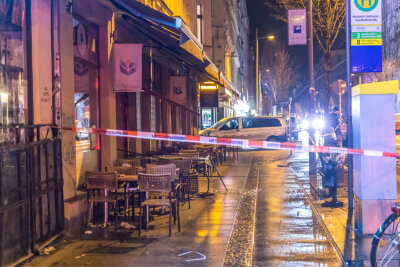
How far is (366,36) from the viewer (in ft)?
28.5

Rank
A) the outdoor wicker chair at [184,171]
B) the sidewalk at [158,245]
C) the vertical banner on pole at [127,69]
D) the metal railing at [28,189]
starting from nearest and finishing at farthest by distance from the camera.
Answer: the metal railing at [28,189] < the sidewalk at [158,245] < the outdoor wicker chair at [184,171] < the vertical banner on pole at [127,69]

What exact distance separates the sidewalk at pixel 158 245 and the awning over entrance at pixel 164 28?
135 inches

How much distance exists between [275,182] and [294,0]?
51.3 feet

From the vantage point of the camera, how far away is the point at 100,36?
10609 millimetres

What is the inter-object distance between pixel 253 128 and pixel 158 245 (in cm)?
2082

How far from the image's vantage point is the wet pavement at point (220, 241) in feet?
20.8

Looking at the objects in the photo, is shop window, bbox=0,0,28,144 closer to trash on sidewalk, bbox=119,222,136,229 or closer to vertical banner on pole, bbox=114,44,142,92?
trash on sidewalk, bbox=119,222,136,229

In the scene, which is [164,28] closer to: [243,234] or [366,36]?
[366,36]

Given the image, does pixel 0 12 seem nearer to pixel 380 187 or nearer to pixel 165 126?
pixel 380 187

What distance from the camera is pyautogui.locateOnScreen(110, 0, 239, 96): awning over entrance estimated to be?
28.1 ft

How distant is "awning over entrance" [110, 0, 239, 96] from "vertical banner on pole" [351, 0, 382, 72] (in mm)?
3026

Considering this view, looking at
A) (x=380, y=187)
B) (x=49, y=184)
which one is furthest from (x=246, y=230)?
(x=49, y=184)

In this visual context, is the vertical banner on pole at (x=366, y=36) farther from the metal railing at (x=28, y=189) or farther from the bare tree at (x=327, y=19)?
the bare tree at (x=327, y=19)

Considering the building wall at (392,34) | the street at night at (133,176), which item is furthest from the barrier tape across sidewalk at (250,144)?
the building wall at (392,34)
